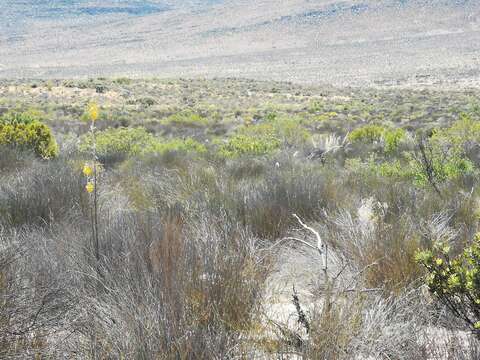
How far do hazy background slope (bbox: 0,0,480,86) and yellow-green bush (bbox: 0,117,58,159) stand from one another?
174 feet

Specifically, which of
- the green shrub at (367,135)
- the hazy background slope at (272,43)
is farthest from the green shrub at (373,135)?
the hazy background slope at (272,43)

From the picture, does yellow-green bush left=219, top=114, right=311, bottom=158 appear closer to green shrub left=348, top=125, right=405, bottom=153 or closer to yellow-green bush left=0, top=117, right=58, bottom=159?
green shrub left=348, top=125, right=405, bottom=153

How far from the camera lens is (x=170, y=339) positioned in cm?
249

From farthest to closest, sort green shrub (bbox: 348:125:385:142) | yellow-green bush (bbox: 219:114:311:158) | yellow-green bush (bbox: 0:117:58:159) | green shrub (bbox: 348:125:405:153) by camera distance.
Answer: green shrub (bbox: 348:125:385:142) < green shrub (bbox: 348:125:405:153) < yellow-green bush (bbox: 219:114:311:158) < yellow-green bush (bbox: 0:117:58:159)

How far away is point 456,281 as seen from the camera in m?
2.86

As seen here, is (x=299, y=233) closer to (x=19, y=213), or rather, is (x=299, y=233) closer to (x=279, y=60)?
(x=19, y=213)

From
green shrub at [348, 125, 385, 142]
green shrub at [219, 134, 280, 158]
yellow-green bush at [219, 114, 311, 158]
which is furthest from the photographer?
green shrub at [348, 125, 385, 142]

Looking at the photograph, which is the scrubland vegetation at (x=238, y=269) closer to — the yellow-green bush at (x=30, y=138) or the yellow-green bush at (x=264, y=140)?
the yellow-green bush at (x=30, y=138)

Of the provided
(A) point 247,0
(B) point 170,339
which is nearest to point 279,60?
(A) point 247,0

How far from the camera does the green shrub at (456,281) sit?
9.40 ft

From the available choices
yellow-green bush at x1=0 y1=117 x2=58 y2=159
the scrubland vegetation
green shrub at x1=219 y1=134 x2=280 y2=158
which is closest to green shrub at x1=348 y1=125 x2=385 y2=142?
green shrub at x1=219 y1=134 x2=280 y2=158

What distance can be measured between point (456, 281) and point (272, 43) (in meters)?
116

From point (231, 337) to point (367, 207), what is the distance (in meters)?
3.02

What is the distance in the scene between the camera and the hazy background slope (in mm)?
79812
